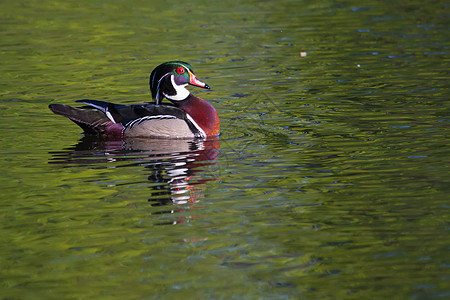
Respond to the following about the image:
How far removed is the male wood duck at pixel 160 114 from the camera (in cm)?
1102

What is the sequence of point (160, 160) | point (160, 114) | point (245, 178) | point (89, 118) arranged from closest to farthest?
point (245, 178) < point (160, 160) < point (160, 114) < point (89, 118)

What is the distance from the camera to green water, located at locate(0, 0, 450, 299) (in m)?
6.19

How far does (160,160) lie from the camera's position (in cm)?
973

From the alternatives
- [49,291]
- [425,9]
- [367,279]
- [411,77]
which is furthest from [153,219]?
[425,9]

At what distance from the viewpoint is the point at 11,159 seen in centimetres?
996

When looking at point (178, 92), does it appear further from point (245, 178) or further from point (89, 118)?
point (245, 178)

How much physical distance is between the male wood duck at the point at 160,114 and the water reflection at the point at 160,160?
0.52 feet

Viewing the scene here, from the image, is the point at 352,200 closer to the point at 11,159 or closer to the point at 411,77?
the point at 11,159

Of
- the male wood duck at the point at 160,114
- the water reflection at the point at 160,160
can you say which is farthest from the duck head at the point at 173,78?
the water reflection at the point at 160,160

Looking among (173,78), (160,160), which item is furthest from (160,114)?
(160,160)

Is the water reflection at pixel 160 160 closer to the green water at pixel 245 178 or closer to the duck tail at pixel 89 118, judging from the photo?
the green water at pixel 245 178

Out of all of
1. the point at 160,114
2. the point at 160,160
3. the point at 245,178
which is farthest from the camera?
the point at 160,114

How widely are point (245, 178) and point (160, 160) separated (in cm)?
146

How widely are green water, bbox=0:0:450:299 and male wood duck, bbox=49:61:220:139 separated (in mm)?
339
